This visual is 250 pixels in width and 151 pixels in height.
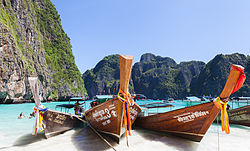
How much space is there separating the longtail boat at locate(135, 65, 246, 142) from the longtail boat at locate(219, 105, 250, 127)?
6.06m

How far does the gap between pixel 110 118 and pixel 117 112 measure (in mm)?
632

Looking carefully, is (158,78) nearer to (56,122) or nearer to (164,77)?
(164,77)

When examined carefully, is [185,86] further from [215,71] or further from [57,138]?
[57,138]

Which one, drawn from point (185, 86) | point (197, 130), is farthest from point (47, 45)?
point (185, 86)

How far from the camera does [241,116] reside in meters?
9.47

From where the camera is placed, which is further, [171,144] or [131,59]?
[171,144]

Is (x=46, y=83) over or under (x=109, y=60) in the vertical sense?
under

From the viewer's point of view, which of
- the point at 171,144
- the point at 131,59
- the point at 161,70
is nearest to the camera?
the point at 131,59

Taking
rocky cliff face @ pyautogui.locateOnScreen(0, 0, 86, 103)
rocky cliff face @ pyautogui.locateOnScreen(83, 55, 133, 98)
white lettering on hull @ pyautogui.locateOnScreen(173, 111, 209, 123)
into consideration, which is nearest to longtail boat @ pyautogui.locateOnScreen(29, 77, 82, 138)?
white lettering on hull @ pyautogui.locateOnScreen(173, 111, 209, 123)

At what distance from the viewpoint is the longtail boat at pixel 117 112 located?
388 centimetres

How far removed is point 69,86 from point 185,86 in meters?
107

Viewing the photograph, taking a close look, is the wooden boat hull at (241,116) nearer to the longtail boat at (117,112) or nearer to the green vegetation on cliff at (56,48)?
the longtail boat at (117,112)

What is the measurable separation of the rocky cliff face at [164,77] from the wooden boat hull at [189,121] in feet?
412

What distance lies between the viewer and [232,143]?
650cm
